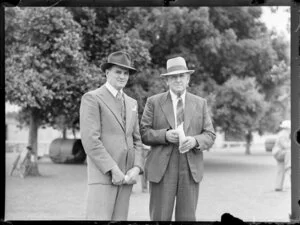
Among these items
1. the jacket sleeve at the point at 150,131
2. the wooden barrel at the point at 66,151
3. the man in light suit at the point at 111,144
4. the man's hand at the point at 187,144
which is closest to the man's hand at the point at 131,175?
the man in light suit at the point at 111,144

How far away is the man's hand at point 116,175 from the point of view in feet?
11.8

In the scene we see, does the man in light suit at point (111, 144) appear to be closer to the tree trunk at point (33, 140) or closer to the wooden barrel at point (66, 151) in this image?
the tree trunk at point (33, 140)

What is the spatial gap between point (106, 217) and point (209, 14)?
13260 millimetres

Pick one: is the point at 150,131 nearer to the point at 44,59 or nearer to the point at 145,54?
the point at 44,59

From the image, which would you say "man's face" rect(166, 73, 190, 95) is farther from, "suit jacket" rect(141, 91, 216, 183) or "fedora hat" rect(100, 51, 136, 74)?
"fedora hat" rect(100, 51, 136, 74)

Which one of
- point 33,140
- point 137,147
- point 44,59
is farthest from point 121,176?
point 33,140

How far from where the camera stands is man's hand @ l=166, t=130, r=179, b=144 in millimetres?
3809

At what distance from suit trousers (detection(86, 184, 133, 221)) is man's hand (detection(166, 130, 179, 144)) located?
1.72ft

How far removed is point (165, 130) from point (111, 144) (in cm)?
46

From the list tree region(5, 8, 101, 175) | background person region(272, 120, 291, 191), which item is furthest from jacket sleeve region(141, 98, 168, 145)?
tree region(5, 8, 101, 175)

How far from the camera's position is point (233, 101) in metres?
15.3

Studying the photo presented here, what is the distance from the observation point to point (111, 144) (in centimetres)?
372

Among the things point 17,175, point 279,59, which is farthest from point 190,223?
point 279,59

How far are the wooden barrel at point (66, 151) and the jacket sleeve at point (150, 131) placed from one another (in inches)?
558
